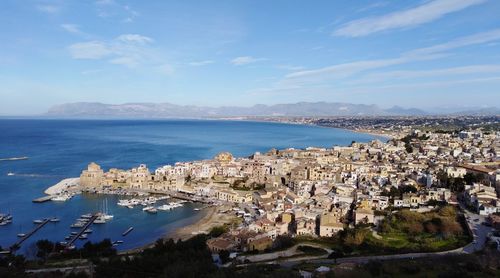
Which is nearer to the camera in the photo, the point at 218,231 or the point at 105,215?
the point at 218,231

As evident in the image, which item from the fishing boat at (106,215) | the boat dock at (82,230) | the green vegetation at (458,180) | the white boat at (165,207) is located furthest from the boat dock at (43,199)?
→ the green vegetation at (458,180)

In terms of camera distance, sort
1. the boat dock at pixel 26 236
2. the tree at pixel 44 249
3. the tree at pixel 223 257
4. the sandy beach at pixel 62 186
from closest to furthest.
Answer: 1. the tree at pixel 223 257
2. the tree at pixel 44 249
3. the boat dock at pixel 26 236
4. the sandy beach at pixel 62 186

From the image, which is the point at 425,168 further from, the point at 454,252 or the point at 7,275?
the point at 7,275

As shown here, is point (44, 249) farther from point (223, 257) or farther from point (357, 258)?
point (357, 258)

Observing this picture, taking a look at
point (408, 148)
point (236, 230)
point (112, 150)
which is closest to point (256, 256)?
point (236, 230)

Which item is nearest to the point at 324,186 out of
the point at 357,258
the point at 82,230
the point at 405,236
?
the point at 405,236

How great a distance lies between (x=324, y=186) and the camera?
28.2 m

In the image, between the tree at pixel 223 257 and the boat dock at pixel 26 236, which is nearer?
the tree at pixel 223 257

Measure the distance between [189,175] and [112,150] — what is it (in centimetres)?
2496

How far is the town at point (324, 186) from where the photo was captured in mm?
20156

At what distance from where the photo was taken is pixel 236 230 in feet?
65.8

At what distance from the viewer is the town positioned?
20156 millimetres

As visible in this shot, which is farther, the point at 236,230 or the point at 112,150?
the point at 112,150

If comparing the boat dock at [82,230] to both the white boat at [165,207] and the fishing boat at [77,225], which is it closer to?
the fishing boat at [77,225]
